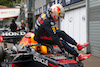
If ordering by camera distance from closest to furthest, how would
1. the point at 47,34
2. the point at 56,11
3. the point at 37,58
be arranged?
1. the point at 37,58
2. the point at 56,11
3. the point at 47,34

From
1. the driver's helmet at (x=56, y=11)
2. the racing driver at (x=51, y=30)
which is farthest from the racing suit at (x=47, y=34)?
the driver's helmet at (x=56, y=11)

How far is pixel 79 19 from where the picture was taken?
1029 cm

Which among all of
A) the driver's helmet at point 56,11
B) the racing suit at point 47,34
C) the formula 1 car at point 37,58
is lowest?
the formula 1 car at point 37,58

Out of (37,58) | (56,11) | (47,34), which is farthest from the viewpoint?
(47,34)

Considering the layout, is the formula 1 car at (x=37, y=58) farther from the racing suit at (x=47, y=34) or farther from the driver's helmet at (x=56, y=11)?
the driver's helmet at (x=56, y=11)

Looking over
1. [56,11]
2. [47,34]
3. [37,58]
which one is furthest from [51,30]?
[37,58]

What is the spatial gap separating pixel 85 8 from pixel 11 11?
508 cm

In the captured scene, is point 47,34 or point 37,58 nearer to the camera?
point 37,58

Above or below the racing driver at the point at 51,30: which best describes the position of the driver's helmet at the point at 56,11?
above

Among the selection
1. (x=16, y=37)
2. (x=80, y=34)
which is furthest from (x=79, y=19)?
(x=16, y=37)

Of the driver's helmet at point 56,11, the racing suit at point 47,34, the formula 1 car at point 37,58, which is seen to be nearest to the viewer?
the formula 1 car at point 37,58

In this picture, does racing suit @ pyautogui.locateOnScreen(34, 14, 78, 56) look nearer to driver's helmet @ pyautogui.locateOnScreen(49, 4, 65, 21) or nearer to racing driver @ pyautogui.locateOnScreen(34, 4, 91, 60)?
racing driver @ pyautogui.locateOnScreen(34, 4, 91, 60)

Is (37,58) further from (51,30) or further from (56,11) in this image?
(56,11)

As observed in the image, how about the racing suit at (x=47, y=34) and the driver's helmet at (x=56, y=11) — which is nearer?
the racing suit at (x=47, y=34)
